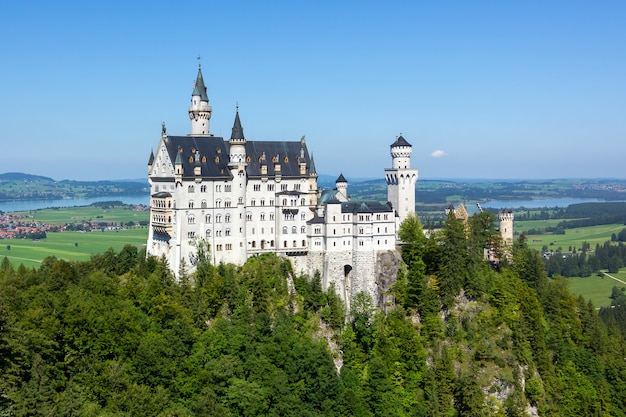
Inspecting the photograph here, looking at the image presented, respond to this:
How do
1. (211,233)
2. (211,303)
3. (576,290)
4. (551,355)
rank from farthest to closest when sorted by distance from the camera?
(576,290), (551,355), (211,233), (211,303)

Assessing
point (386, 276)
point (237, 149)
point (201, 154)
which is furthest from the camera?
point (386, 276)

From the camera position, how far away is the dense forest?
63281mm

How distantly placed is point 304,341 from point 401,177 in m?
26.7

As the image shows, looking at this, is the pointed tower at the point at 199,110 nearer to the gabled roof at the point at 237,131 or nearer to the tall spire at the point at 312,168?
the gabled roof at the point at 237,131

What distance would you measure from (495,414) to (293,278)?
1042 inches

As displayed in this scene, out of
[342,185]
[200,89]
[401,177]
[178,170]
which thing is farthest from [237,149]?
[401,177]

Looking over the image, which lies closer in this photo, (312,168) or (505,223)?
(312,168)

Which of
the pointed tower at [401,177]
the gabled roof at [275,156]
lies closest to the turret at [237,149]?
the gabled roof at [275,156]

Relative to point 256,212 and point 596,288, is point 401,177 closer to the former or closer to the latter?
point 256,212

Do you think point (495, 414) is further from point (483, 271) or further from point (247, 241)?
point (247, 241)

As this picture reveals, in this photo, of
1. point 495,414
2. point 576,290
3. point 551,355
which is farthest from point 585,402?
point 576,290

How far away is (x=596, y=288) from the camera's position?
18388 centimetres

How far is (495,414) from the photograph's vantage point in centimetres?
7862

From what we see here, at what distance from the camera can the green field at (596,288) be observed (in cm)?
16938
